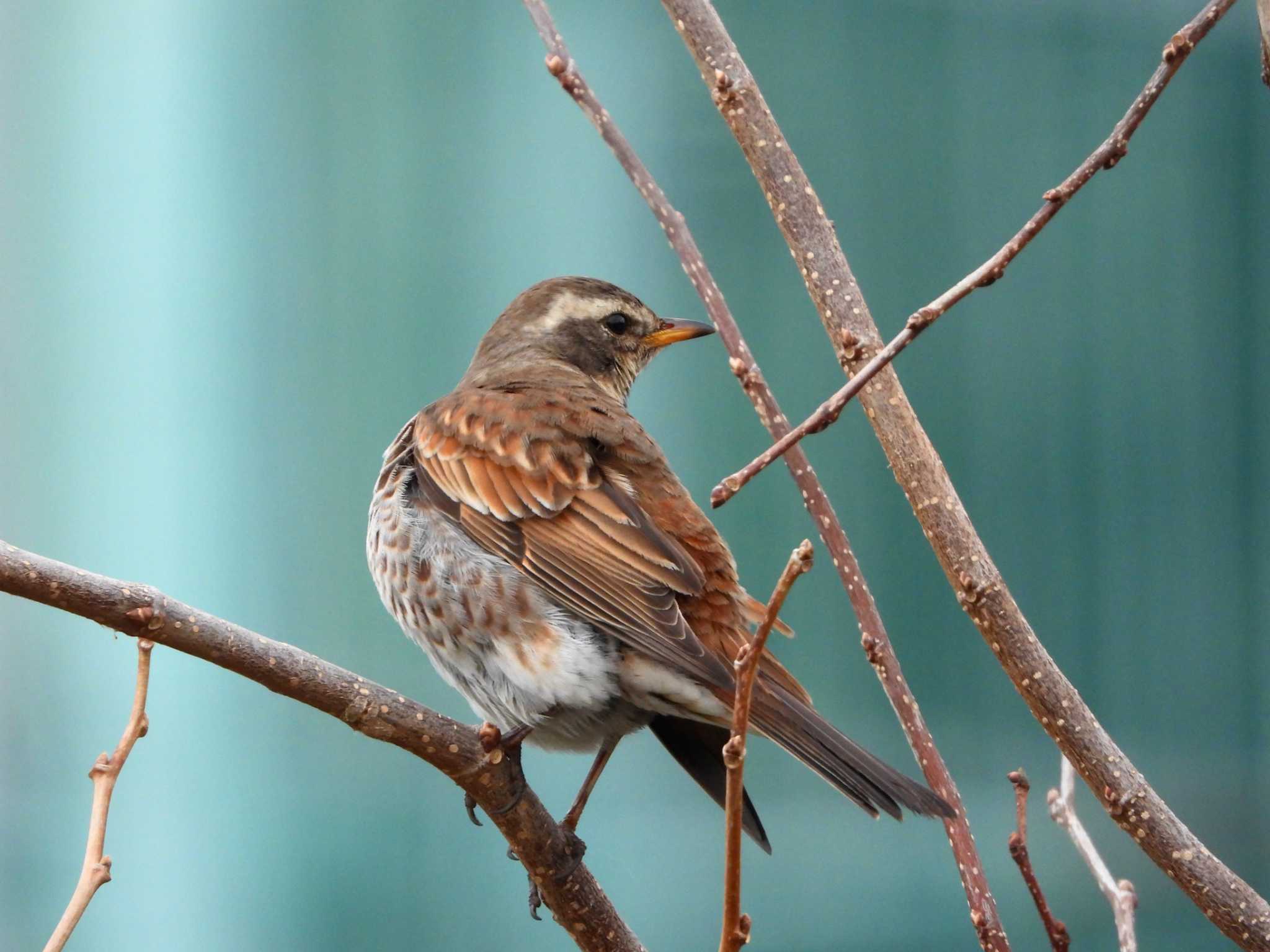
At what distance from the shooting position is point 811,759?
2.86 m

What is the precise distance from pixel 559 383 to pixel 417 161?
405cm

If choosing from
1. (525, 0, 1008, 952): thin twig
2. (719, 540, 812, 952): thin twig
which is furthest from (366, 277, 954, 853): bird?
(719, 540, 812, 952): thin twig

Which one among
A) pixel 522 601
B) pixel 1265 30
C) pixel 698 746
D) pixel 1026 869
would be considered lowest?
pixel 1026 869

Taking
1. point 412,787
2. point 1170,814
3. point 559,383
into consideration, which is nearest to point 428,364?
point 412,787

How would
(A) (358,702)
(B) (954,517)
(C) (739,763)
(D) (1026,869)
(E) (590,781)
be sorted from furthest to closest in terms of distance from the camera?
(E) (590,781) → (B) (954,517) → (D) (1026,869) → (A) (358,702) → (C) (739,763)

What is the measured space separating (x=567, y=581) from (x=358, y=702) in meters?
1.07

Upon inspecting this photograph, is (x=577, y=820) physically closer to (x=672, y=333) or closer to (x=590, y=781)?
(x=590, y=781)

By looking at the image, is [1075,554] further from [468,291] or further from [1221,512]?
[468,291]

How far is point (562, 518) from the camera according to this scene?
3588 mm

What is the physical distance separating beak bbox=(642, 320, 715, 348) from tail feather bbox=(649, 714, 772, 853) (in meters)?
1.40

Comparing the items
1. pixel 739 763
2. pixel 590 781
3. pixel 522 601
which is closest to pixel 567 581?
pixel 522 601

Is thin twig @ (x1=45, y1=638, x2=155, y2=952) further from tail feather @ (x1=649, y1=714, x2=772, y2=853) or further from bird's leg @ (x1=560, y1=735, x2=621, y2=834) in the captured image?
tail feather @ (x1=649, y1=714, x2=772, y2=853)

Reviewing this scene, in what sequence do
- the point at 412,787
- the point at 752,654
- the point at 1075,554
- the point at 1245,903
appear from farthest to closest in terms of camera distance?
the point at 1075,554
the point at 412,787
the point at 1245,903
the point at 752,654

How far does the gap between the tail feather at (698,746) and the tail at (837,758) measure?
627mm
